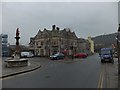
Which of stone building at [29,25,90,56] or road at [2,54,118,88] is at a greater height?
stone building at [29,25,90,56]

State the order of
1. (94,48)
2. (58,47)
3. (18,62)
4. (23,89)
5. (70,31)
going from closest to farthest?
(23,89), (18,62), (58,47), (70,31), (94,48)

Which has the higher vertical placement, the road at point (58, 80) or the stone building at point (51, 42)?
the stone building at point (51, 42)

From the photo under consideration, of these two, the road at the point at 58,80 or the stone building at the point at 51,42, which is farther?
the stone building at the point at 51,42

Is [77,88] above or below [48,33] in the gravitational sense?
below

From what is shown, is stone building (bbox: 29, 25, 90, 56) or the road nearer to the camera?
the road

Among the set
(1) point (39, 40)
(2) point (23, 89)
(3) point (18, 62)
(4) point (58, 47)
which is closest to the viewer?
(2) point (23, 89)

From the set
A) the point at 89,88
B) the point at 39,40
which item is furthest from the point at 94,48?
the point at 89,88

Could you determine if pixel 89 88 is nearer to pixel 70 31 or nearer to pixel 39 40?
pixel 39 40

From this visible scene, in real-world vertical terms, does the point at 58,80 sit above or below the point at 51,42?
below

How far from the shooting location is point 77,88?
12.3m

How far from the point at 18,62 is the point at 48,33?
205 ft

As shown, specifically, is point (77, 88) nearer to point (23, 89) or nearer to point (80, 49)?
point (23, 89)

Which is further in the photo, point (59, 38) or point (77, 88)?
point (59, 38)

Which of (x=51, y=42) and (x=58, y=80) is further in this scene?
(x=51, y=42)
